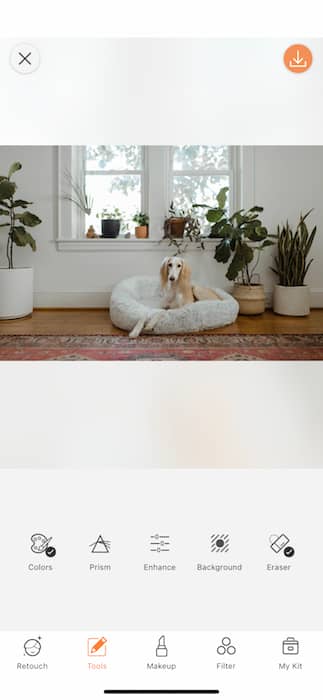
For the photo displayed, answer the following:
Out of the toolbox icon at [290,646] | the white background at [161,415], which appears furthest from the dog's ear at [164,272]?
the toolbox icon at [290,646]

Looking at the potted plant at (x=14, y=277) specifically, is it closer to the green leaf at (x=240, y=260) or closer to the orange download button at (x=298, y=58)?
the green leaf at (x=240, y=260)

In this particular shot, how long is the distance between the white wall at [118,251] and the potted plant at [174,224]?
5.1 inches

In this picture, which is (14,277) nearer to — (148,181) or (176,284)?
(176,284)

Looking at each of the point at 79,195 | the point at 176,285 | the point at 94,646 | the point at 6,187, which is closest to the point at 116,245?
the point at 79,195

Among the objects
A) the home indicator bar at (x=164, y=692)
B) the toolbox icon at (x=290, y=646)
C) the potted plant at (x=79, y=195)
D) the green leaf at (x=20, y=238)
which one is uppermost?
the potted plant at (x=79, y=195)

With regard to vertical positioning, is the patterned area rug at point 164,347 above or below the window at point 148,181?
below

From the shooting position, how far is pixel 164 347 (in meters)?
2.65

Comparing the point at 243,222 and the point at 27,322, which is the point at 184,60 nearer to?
the point at 27,322

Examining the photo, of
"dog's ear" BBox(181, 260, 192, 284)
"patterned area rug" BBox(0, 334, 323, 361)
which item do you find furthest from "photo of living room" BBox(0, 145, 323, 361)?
"patterned area rug" BBox(0, 334, 323, 361)

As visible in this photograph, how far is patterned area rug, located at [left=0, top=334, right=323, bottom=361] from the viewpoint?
89.0 inches

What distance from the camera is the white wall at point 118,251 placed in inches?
163

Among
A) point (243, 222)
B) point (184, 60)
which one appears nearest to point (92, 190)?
point (243, 222)

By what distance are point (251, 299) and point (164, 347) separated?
1461 millimetres

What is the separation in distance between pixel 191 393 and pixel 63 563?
0.73 ft
